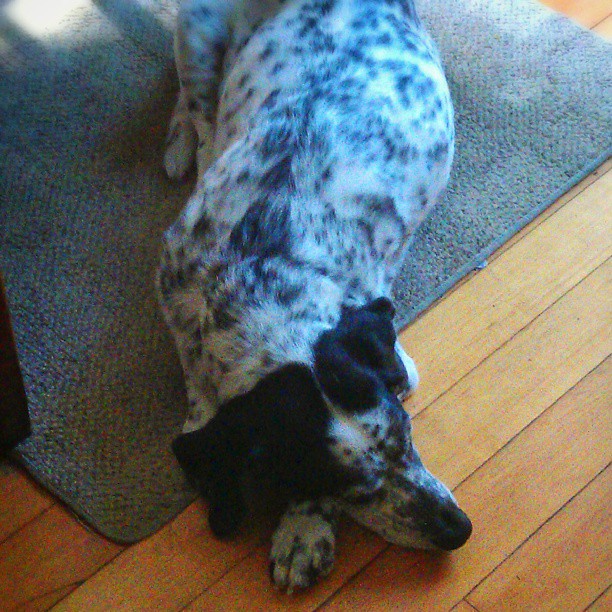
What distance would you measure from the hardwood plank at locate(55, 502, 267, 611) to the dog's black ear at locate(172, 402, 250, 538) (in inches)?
4.0

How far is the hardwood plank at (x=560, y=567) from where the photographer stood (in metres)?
1.81

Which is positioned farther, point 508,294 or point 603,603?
point 508,294

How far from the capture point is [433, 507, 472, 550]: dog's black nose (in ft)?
5.79

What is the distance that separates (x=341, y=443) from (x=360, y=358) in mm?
172

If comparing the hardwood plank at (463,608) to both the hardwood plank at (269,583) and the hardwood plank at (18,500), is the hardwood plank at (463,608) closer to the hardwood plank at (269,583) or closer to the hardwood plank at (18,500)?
the hardwood plank at (269,583)

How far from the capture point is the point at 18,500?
1.95m

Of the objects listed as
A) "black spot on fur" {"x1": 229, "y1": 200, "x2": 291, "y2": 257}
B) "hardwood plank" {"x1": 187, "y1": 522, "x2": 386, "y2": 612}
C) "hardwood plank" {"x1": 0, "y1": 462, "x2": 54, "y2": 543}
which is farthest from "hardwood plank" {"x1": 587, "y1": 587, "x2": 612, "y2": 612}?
"hardwood plank" {"x1": 0, "y1": 462, "x2": 54, "y2": 543}

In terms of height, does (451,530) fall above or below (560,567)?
above

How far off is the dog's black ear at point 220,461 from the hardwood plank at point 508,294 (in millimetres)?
→ 520

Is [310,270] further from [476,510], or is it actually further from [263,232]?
[476,510]

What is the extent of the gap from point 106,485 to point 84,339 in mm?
399

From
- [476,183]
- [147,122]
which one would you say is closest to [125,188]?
[147,122]

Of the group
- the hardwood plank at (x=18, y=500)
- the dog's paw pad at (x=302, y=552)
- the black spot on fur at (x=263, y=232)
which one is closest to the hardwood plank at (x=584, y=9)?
the black spot on fur at (x=263, y=232)

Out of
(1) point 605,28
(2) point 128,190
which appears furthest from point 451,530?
(1) point 605,28
